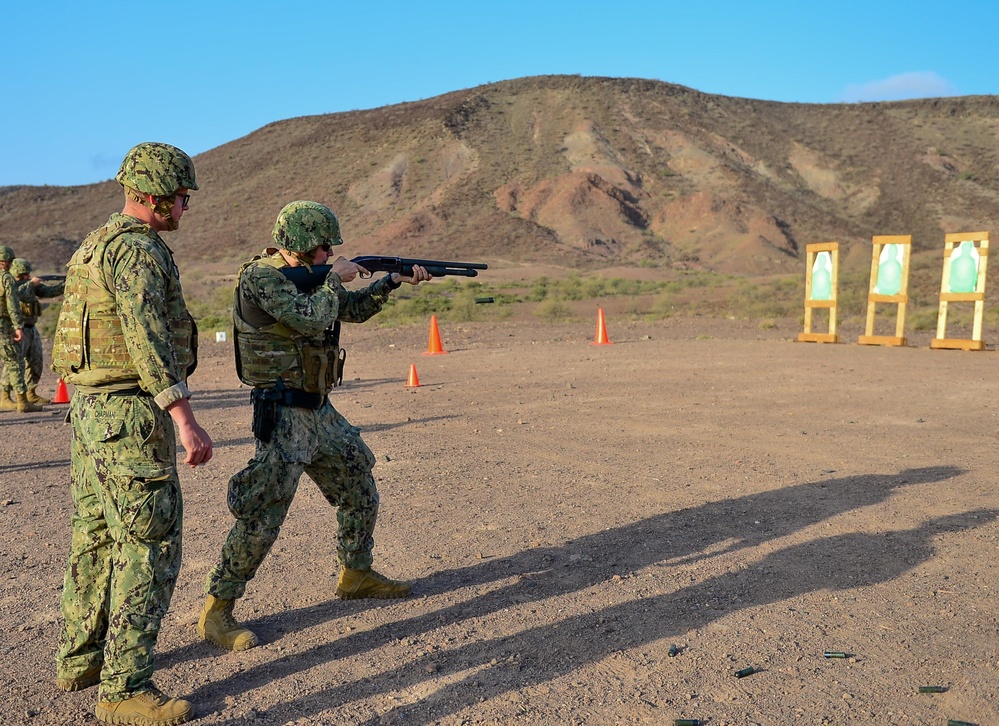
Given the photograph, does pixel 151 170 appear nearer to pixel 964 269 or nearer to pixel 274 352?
pixel 274 352

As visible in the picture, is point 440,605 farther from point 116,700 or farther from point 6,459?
point 6,459

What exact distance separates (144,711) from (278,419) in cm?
132

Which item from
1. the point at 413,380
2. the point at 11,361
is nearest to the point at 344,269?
the point at 413,380

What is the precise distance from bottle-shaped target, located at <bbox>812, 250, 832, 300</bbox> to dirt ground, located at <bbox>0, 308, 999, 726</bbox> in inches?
313

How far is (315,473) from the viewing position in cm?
430

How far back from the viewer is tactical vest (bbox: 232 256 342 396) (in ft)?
13.4

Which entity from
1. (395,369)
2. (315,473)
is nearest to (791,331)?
(395,369)

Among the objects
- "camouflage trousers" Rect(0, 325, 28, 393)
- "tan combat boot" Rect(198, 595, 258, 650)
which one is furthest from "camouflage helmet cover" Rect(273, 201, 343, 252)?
"camouflage trousers" Rect(0, 325, 28, 393)

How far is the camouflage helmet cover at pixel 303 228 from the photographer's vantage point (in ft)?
13.4

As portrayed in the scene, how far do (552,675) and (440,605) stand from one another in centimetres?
97

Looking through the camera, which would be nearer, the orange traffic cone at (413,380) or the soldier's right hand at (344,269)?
the soldier's right hand at (344,269)

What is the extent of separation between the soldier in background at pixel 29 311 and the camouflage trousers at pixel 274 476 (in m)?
8.18

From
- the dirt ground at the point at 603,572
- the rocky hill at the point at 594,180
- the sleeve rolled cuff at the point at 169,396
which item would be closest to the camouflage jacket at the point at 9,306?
the dirt ground at the point at 603,572

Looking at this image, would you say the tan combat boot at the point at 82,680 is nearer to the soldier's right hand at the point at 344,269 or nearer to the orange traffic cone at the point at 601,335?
the soldier's right hand at the point at 344,269
